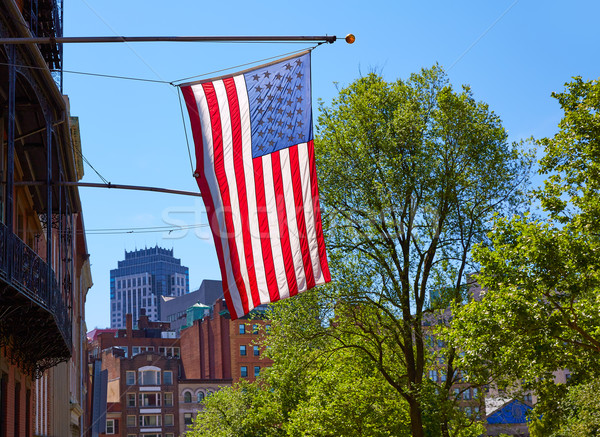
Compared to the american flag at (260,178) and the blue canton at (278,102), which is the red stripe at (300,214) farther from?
the blue canton at (278,102)

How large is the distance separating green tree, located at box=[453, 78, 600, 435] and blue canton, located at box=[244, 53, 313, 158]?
943 centimetres

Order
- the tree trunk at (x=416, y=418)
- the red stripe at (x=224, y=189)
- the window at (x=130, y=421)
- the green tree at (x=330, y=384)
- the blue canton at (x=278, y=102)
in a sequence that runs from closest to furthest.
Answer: the red stripe at (x=224, y=189) < the blue canton at (x=278, y=102) < the green tree at (x=330, y=384) < the tree trunk at (x=416, y=418) < the window at (x=130, y=421)

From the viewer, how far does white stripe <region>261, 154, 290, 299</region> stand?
14.2 metres

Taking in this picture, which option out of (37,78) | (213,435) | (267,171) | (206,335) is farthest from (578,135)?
(206,335)

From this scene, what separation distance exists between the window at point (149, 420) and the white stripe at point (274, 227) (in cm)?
8700

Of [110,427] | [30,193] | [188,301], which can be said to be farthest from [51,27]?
[188,301]

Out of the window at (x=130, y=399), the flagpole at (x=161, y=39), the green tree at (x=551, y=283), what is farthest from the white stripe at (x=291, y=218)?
the window at (x=130, y=399)

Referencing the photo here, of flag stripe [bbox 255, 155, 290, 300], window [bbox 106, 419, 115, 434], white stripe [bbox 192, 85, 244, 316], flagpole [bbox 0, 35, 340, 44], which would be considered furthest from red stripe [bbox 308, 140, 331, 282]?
window [bbox 106, 419, 115, 434]

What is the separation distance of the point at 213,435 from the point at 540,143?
43950 mm

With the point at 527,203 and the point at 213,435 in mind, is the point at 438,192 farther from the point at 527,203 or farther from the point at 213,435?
the point at 213,435

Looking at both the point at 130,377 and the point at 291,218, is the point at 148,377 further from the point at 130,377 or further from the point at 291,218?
the point at 291,218

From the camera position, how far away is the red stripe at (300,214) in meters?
14.2

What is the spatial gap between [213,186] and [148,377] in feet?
295

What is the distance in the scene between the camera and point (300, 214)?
14.4m
